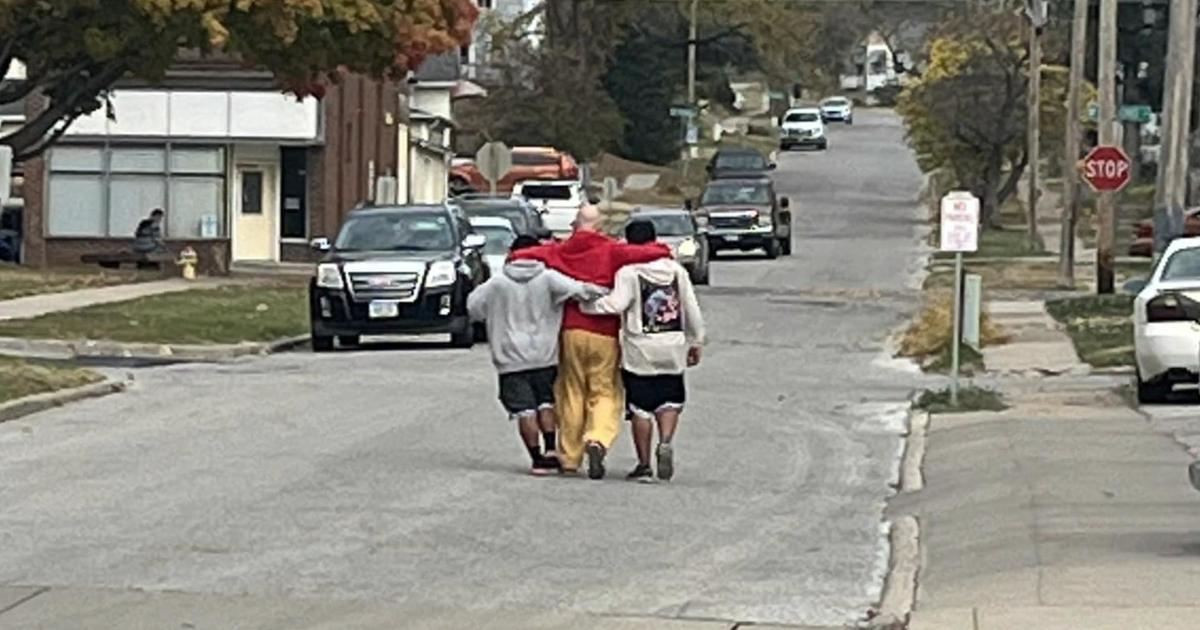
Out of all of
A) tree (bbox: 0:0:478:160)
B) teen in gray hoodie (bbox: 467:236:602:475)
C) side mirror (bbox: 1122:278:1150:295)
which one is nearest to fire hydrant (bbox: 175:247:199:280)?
tree (bbox: 0:0:478:160)

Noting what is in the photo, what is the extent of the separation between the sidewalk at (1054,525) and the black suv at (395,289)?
384 inches

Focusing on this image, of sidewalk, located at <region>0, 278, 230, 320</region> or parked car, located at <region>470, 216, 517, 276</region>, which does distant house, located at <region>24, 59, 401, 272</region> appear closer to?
sidewalk, located at <region>0, 278, 230, 320</region>

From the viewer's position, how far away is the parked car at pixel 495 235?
33.7 m

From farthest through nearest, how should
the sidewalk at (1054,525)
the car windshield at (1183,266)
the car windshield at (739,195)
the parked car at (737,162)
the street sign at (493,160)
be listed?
1. the parked car at (737,162)
2. the car windshield at (739,195)
3. the street sign at (493,160)
4. the car windshield at (1183,266)
5. the sidewalk at (1054,525)

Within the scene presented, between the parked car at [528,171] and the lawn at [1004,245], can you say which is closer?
the lawn at [1004,245]

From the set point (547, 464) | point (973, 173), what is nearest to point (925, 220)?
point (973, 173)

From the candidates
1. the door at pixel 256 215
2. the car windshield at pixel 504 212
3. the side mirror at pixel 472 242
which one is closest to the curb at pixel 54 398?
the side mirror at pixel 472 242

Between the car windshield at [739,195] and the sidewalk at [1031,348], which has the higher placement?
the car windshield at [739,195]

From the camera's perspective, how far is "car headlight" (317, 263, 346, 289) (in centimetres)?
3009

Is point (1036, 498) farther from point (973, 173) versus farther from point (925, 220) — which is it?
point (925, 220)

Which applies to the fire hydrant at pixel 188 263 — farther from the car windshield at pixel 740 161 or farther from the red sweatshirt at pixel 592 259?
the car windshield at pixel 740 161

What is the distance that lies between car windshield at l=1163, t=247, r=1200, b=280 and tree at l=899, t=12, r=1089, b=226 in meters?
42.2

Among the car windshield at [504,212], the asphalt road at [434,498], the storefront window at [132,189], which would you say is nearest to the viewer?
the asphalt road at [434,498]

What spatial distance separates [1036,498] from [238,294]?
24958 millimetres
